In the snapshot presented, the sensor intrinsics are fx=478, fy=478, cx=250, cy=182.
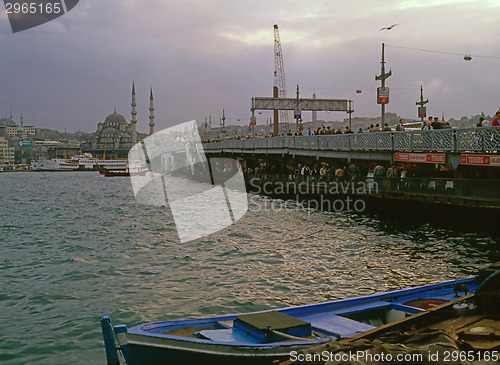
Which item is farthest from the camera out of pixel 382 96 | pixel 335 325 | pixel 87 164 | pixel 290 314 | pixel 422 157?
pixel 87 164

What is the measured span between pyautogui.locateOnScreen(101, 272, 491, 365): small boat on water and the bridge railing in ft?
50.2

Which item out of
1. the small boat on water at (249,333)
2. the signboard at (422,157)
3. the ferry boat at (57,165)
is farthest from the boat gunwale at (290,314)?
the ferry boat at (57,165)

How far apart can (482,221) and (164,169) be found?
395 ft

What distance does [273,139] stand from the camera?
5284 cm

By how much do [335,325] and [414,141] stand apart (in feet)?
70.9

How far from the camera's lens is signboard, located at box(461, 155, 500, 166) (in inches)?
842

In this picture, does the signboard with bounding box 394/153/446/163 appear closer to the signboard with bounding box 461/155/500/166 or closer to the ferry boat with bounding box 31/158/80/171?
the signboard with bounding box 461/155/500/166

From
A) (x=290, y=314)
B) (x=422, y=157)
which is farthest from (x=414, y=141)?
(x=290, y=314)

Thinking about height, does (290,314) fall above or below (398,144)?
below

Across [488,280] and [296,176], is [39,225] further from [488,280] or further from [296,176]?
[488,280]

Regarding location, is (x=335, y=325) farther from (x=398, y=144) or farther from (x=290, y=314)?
(x=398, y=144)

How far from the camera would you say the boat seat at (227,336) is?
23.0 feet

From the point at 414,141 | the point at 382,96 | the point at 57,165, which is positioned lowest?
the point at 57,165

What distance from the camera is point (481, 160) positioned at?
73.0ft
